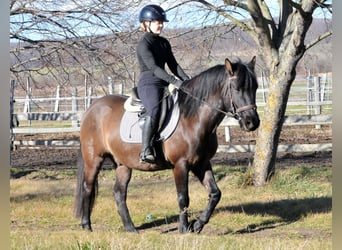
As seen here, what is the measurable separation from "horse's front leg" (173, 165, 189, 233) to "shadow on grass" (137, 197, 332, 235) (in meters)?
0.48

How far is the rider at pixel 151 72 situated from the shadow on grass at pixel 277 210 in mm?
1403

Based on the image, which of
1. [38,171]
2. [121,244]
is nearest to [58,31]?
[38,171]

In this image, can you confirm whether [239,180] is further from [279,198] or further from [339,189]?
[339,189]

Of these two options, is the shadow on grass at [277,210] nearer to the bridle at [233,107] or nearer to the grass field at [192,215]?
the grass field at [192,215]

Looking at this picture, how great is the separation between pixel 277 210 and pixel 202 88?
8.65 feet

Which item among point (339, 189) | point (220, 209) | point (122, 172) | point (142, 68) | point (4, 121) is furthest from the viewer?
point (220, 209)

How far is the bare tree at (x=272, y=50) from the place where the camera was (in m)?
9.78

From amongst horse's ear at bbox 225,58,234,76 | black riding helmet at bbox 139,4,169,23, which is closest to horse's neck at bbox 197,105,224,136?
horse's ear at bbox 225,58,234,76

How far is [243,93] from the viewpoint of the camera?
6773 millimetres

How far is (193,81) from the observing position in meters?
7.29

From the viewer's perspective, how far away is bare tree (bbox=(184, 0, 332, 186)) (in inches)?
385

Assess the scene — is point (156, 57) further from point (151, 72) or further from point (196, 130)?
point (196, 130)

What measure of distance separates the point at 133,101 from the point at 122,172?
118 cm

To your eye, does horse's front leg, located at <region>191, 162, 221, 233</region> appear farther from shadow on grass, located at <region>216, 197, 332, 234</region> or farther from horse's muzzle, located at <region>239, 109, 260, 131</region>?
horse's muzzle, located at <region>239, 109, 260, 131</region>
